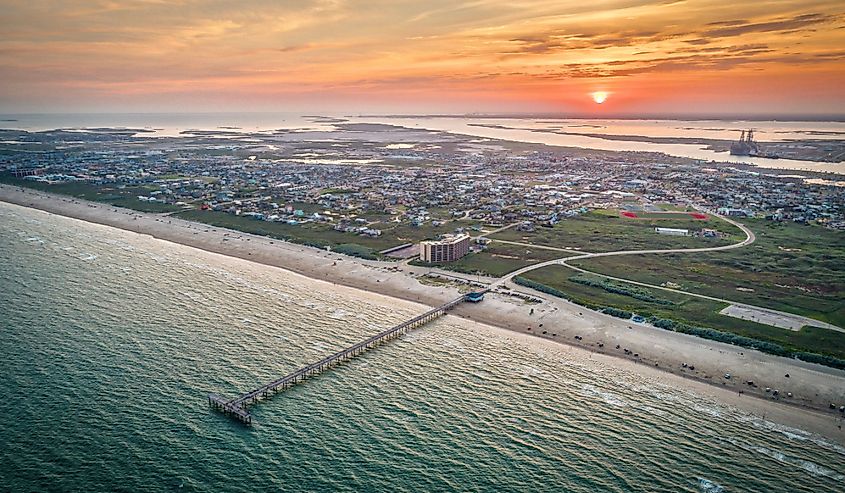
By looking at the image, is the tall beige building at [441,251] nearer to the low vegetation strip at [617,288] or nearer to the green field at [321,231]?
the green field at [321,231]

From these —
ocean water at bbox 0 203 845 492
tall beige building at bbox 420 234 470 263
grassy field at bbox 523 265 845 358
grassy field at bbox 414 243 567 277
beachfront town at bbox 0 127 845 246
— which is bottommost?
ocean water at bbox 0 203 845 492

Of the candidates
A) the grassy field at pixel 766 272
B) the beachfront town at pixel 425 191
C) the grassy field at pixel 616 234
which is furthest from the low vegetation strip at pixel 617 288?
the beachfront town at pixel 425 191

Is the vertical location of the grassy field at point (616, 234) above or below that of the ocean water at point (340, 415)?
above

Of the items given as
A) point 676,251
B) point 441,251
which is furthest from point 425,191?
point 676,251

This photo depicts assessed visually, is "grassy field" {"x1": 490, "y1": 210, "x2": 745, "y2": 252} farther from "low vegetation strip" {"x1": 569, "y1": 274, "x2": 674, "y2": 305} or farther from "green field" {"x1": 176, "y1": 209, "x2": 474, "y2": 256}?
"low vegetation strip" {"x1": 569, "y1": 274, "x2": 674, "y2": 305}

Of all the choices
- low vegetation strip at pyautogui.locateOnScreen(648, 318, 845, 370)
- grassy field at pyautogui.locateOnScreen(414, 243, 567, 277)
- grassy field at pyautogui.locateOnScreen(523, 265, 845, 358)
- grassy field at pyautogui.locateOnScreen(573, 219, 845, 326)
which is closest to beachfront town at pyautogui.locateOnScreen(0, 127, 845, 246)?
A: grassy field at pyautogui.locateOnScreen(414, 243, 567, 277)

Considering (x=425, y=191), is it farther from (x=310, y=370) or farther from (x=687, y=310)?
(x=310, y=370)

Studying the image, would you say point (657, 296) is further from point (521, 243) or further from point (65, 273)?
point (65, 273)
